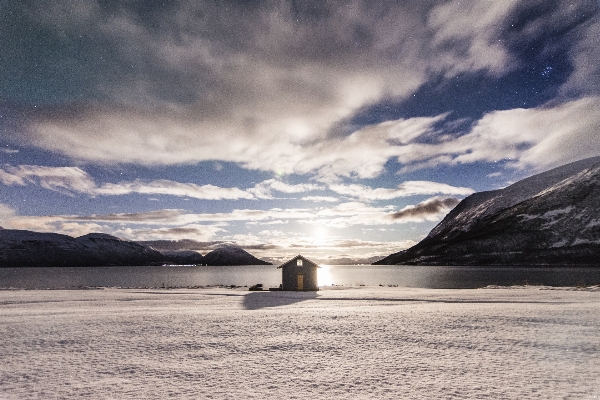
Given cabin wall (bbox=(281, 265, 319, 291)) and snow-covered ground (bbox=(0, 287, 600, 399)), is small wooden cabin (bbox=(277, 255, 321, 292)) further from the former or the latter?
snow-covered ground (bbox=(0, 287, 600, 399))

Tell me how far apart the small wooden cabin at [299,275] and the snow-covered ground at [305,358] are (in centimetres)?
3117

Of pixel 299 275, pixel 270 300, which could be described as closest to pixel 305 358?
pixel 270 300

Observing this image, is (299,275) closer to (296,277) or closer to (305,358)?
(296,277)

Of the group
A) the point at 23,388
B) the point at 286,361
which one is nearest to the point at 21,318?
the point at 23,388

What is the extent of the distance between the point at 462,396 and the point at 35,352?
16.3 meters

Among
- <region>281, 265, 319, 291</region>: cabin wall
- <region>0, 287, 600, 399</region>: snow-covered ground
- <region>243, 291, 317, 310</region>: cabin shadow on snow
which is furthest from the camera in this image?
<region>281, 265, 319, 291</region>: cabin wall

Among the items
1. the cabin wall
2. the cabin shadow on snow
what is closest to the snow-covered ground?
the cabin shadow on snow

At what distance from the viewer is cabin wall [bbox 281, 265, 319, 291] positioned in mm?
52875

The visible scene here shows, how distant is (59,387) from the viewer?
33.7ft

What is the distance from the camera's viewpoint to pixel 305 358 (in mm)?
13133

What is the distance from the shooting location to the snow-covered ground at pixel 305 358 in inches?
390

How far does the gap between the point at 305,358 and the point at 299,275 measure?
134 feet

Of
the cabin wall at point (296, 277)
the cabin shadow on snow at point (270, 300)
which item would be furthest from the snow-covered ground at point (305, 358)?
the cabin wall at point (296, 277)

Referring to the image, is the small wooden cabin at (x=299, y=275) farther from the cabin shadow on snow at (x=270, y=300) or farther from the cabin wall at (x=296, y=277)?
the cabin shadow on snow at (x=270, y=300)
